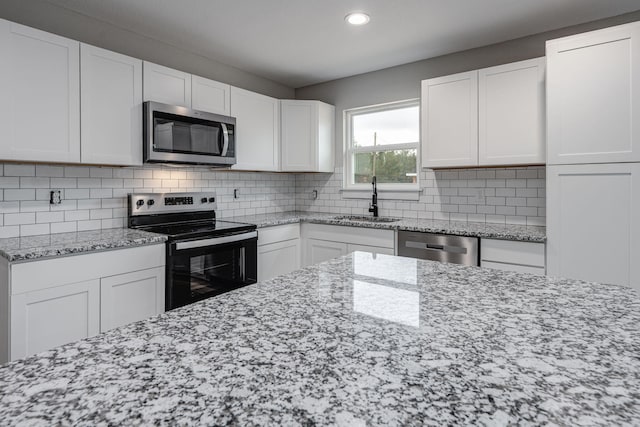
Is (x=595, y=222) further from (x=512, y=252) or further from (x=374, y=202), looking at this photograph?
(x=374, y=202)

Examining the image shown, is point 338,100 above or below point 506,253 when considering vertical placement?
above

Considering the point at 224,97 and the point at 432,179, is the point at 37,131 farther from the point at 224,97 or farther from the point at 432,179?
the point at 432,179

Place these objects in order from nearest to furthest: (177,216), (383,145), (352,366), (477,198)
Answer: (352,366), (177,216), (477,198), (383,145)

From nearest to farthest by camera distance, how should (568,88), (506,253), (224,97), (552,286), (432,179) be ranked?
(552,286), (568,88), (506,253), (224,97), (432,179)

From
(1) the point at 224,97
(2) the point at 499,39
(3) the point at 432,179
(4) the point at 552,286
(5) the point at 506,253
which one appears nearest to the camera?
(4) the point at 552,286

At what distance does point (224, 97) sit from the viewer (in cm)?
320

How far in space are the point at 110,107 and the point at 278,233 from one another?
1.68m

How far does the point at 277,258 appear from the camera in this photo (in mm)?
3406

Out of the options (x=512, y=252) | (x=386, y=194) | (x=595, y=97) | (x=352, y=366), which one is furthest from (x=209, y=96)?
(x=352, y=366)

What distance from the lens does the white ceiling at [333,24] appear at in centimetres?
243

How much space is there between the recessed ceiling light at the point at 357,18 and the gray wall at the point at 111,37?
149 cm

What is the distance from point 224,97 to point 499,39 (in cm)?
238

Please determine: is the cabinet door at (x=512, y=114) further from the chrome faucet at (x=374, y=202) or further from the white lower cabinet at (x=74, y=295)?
the white lower cabinet at (x=74, y=295)

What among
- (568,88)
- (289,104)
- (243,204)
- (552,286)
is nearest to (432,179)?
(568,88)
